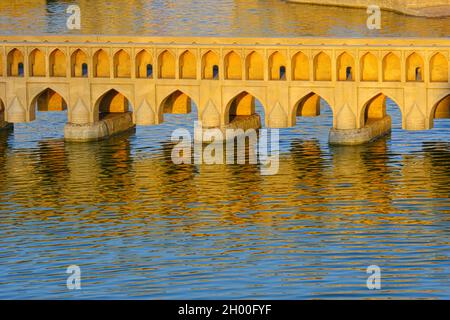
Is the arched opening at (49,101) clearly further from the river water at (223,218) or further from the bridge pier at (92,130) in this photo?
the bridge pier at (92,130)

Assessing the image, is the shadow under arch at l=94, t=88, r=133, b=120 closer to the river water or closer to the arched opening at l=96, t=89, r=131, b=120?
the arched opening at l=96, t=89, r=131, b=120

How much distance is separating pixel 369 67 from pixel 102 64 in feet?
54.8

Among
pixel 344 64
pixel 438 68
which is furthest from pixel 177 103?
pixel 438 68

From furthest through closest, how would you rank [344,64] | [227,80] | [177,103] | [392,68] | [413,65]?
[177,103] < [227,80] < [344,64] < [392,68] < [413,65]

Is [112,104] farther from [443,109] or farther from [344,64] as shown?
[443,109]

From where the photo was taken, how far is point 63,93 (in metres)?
109

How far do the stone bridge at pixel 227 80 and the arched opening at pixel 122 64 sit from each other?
0.06 meters

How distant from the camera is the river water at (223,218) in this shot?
242 ft

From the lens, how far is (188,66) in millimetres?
108500

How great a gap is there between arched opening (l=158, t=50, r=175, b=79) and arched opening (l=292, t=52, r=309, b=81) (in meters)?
7.63

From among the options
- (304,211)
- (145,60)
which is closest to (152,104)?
(145,60)

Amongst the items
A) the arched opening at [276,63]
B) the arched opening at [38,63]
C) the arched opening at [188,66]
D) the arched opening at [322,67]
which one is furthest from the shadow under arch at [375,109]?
the arched opening at [38,63]

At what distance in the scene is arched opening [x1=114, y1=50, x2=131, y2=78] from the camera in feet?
359
